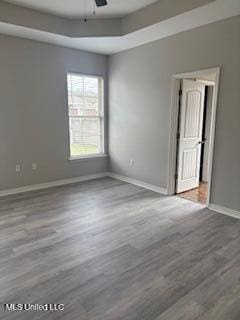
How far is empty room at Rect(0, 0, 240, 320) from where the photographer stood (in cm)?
194

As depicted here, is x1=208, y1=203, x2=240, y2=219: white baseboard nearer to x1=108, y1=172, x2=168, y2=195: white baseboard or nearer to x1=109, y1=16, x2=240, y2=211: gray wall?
x1=109, y1=16, x2=240, y2=211: gray wall

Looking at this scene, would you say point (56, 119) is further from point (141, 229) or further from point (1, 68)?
point (141, 229)

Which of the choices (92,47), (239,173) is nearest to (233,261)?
(239,173)

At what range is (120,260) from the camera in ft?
7.57

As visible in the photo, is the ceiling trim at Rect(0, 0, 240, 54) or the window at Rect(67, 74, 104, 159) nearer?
the ceiling trim at Rect(0, 0, 240, 54)

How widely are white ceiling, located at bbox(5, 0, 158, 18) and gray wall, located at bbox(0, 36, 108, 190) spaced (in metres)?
0.79

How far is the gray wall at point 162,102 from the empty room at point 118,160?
20 mm

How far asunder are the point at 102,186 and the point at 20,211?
1.74 metres

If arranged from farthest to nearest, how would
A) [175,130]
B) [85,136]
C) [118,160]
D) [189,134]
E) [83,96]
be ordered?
[118,160] < [85,136] < [83,96] < [189,134] < [175,130]

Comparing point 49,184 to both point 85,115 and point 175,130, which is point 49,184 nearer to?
point 85,115

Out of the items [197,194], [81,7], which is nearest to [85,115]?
[81,7]

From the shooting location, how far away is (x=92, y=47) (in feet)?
14.9

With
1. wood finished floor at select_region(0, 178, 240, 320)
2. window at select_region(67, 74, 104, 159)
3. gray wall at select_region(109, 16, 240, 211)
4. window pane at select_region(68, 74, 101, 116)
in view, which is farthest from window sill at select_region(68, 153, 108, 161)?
wood finished floor at select_region(0, 178, 240, 320)

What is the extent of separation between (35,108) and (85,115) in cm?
114
